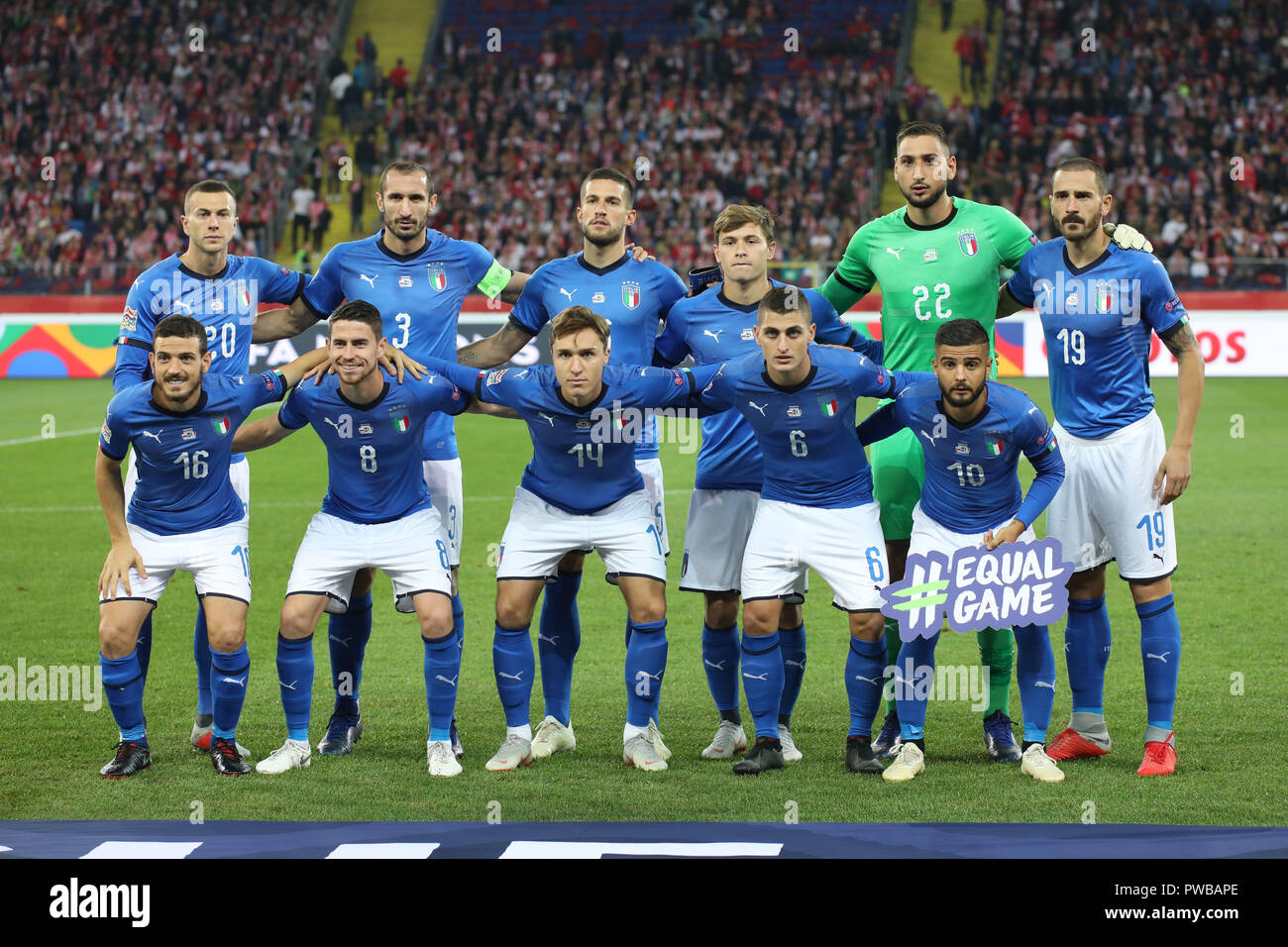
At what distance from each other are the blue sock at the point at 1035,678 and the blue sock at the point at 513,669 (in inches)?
78.8

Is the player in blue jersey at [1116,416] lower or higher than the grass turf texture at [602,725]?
higher

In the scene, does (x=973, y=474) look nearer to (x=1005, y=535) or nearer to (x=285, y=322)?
(x=1005, y=535)

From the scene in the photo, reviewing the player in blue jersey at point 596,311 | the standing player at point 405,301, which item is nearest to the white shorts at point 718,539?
the player in blue jersey at point 596,311

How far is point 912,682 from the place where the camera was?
238 inches

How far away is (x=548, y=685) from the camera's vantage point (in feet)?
21.3

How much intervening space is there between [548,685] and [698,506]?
Answer: 102cm

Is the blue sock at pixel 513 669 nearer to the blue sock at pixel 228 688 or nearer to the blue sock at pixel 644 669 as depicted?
the blue sock at pixel 644 669

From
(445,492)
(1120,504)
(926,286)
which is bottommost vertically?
(445,492)

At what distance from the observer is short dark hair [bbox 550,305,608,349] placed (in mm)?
5910

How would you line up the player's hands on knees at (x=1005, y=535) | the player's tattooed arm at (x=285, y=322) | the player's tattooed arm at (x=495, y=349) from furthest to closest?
the player's tattooed arm at (x=285, y=322)
the player's tattooed arm at (x=495, y=349)
the player's hands on knees at (x=1005, y=535)

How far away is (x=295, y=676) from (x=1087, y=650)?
10.7 ft

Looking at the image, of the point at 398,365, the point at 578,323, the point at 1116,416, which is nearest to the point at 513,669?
the point at 398,365

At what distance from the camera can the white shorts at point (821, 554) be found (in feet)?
19.4
